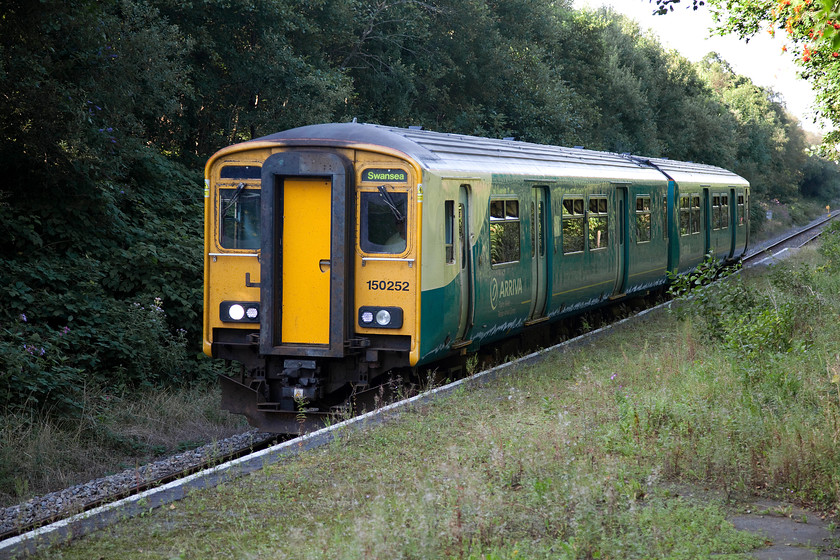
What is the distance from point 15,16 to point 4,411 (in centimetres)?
512

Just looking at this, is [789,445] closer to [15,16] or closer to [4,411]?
[4,411]

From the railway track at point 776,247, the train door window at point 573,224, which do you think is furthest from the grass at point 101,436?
the railway track at point 776,247

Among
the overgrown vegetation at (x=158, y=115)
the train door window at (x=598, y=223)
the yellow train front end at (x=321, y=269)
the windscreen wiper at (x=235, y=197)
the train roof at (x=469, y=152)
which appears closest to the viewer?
the yellow train front end at (x=321, y=269)

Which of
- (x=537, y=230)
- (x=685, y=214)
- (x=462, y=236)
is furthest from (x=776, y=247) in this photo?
(x=462, y=236)

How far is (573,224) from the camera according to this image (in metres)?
14.0

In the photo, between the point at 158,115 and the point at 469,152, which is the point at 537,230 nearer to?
the point at 469,152

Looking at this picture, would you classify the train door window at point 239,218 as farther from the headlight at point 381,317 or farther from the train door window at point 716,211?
the train door window at point 716,211

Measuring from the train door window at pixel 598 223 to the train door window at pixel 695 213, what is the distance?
6.46 metres

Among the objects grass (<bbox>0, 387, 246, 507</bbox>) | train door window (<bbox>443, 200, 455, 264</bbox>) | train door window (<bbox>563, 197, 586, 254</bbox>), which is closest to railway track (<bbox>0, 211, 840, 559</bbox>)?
grass (<bbox>0, 387, 246, 507</bbox>)

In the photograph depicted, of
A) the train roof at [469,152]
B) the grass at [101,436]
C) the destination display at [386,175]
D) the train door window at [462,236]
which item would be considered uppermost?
the train roof at [469,152]

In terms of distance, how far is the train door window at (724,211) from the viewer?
2422 cm

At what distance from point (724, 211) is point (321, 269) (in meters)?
17.8

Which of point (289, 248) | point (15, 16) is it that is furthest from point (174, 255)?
point (289, 248)

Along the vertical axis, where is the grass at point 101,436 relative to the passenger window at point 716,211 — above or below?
below
